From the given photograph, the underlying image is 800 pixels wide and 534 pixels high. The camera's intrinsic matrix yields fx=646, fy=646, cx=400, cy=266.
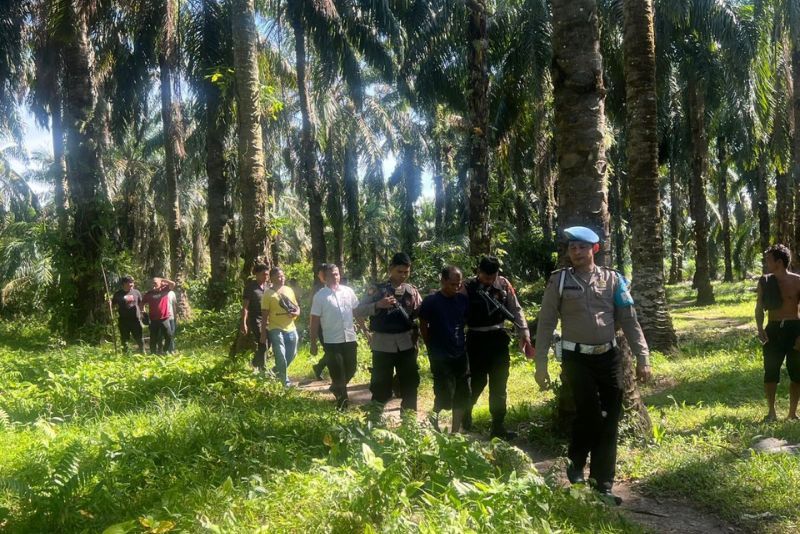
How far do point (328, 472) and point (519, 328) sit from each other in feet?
8.57

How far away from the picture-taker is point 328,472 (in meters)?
3.99

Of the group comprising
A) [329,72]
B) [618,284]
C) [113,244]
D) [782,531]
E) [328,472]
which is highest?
[329,72]

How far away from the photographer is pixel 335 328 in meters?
7.12

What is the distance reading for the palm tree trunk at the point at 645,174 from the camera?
32.3 ft

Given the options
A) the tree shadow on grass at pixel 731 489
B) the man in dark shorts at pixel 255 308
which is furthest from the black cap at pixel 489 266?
the man in dark shorts at pixel 255 308

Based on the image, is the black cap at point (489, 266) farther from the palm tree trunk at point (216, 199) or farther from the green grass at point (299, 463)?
the palm tree trunk at point (216, 199)

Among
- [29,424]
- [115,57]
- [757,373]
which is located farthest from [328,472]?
[115,57]

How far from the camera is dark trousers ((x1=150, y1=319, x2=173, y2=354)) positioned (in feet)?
37.4

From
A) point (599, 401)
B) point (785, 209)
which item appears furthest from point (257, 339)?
point (785, 209)

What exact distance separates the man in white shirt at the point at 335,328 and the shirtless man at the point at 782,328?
4.18 m

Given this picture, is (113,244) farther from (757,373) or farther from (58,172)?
(757,373)

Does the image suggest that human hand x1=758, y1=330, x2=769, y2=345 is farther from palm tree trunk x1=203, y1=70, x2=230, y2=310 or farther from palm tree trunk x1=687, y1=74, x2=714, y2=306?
palm tree trunk x1=203, y1=70, x2=230, y2=310

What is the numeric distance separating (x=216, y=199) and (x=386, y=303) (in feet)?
41.6

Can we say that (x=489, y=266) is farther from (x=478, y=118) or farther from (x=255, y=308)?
(x=478, y=118)
